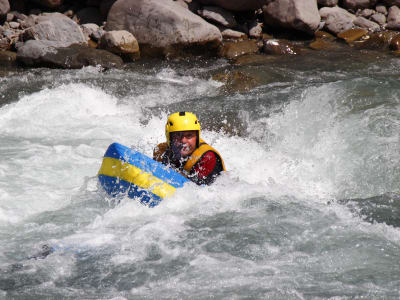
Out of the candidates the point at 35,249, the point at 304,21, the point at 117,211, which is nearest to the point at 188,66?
the point at 304,21

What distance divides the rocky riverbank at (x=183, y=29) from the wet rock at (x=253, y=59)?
2 centimetres

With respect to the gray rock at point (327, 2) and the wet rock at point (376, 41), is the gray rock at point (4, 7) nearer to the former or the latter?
the gray rock at point (327, 2)

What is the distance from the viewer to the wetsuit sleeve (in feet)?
18.9

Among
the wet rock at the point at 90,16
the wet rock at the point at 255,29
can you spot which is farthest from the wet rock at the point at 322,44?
the wet rock at the point at 90,16

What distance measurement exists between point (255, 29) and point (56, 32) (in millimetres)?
4994

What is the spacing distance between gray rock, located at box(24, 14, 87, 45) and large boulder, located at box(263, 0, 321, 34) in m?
4.82

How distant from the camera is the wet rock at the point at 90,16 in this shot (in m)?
14.2

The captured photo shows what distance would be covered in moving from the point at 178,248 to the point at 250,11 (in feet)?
36.0

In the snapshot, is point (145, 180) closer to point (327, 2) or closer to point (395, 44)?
point (395, 44)

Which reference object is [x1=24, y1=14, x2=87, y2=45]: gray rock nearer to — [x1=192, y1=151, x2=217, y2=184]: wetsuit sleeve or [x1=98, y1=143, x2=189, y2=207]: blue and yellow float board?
[x1=98, y1=143, x2=189, y2=207]: blue and yellow float board

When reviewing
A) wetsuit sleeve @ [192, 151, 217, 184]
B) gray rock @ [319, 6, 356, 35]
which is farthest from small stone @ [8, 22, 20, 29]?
wetsuit sleeve @ [192, 151, 217, 184]

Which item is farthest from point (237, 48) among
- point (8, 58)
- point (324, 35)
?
point (8, 58)

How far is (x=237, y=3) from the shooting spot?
14.2 m

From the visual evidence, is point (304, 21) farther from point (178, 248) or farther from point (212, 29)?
point (178, 248)
